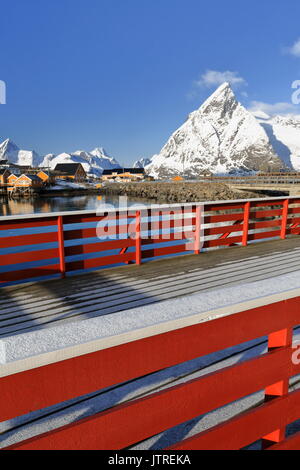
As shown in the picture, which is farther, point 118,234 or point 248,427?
point 118,234

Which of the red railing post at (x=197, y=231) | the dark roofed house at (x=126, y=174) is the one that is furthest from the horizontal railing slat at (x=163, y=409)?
the dark roofed house at (x=126, y=174)

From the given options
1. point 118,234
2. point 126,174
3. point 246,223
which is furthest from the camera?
point 126,174

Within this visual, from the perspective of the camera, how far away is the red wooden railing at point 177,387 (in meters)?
0.82

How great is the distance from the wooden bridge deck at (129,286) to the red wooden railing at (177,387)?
247cm

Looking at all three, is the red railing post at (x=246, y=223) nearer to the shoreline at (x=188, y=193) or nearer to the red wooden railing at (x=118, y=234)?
the red wooden railing at (x=118, y=234)

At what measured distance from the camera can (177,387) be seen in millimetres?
1068

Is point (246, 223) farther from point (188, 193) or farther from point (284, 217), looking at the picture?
point (188, 193)

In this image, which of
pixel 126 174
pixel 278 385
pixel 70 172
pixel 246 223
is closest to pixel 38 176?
pixel 70 172

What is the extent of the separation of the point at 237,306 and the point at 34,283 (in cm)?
427

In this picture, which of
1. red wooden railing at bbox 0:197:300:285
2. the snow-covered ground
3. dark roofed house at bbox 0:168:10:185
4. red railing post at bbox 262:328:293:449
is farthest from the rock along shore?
red railing post at bbox 262:328:293:449

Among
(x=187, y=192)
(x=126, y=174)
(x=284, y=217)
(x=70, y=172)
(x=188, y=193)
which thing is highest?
(x=126, y=174)

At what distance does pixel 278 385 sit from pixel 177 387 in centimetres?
55

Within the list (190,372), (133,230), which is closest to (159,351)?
(190,372)

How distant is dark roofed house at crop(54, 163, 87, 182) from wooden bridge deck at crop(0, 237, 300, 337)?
106m
